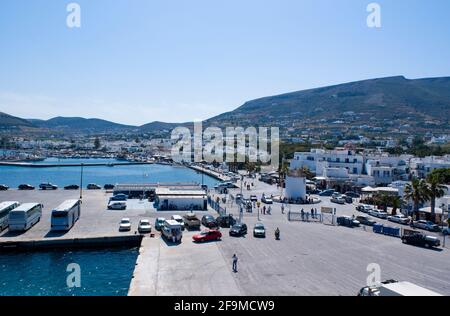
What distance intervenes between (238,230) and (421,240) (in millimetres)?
8931

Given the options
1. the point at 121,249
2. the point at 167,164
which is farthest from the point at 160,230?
the point at 167,164

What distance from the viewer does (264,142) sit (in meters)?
114

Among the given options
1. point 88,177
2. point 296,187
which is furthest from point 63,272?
point 88,177

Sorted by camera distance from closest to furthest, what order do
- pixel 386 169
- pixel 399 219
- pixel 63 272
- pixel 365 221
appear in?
1. pixel 63 272
2. pixel 365 221
3. pixel 399 219
4. pixel 386 169

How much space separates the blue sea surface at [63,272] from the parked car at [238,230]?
492cm

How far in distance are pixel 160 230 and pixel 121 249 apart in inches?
89.7

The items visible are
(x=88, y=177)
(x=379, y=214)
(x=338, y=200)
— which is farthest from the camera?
(x=88, y=177)

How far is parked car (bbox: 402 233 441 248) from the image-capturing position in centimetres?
1900

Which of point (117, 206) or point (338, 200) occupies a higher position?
point (117, 206)

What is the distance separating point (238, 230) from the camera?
20.1 metres

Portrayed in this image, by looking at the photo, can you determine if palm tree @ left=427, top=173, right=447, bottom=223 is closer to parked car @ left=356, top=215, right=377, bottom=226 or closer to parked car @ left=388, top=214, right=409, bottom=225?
parked car @ left=388, top=214, right=409, bottom=225

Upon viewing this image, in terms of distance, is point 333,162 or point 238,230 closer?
point 238,230

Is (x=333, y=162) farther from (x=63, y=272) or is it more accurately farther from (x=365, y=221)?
(x=63, y=272)
